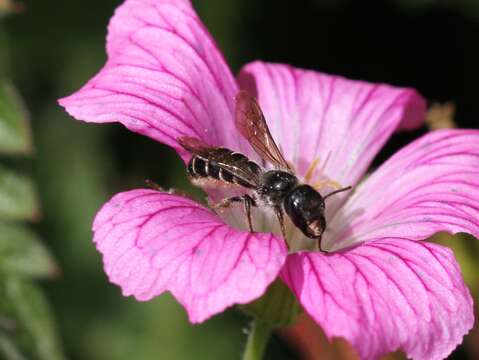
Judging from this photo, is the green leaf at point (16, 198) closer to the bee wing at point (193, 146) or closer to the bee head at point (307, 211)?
the bee wing at point (193, 146)

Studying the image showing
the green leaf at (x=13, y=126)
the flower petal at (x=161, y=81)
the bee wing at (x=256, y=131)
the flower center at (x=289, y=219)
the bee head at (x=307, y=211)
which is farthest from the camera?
the green leaf at (x=13, y=126)

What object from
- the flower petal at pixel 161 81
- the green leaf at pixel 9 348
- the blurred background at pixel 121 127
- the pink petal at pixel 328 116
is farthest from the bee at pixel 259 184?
the blurred background at pixel 121 127

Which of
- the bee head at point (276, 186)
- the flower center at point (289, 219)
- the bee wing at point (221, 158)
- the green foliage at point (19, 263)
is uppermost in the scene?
the bee wing at point (221, 158)

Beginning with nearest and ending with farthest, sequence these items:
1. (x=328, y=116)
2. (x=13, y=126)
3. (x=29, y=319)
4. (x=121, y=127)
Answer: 1. (x=29, y=319)
2. (x=13, y=126)
3. (x=328, y=116)
4. (x=121, y=127)

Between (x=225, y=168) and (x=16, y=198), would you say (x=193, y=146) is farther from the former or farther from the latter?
(x=16, y=198)

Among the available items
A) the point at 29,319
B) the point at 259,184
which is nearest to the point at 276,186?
the point at 259,184

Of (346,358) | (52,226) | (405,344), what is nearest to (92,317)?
(52,226)
